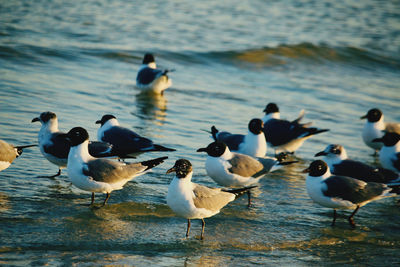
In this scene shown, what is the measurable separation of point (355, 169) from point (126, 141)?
3.46 meters

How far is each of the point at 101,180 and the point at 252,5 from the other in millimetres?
20196

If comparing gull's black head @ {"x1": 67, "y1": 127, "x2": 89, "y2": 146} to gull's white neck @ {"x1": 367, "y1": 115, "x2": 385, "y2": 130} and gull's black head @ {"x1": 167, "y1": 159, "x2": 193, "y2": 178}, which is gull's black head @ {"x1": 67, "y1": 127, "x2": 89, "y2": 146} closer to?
gull's black head @ {"x1": 167, "y1": 159, "x2": 193, "y2": 178}

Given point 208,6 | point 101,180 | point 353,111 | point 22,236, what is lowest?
point 22,236

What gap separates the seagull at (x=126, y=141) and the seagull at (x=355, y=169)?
2452 mm

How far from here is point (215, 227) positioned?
670 cm

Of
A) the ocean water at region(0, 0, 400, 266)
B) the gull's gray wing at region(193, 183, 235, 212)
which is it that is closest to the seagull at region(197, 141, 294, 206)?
the ocean water at region(0, 0, 400, 266)

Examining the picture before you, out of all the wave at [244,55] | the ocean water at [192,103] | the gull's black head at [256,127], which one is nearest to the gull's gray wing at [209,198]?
the ocean water at [192,103]

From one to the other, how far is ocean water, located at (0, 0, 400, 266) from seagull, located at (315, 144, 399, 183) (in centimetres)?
48

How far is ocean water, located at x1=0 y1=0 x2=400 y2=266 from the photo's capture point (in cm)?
607

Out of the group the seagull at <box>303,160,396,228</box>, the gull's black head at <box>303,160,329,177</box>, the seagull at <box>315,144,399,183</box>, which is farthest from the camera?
the seagull at <box>315,144,399,183</box>

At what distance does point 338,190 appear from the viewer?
7.06 meters

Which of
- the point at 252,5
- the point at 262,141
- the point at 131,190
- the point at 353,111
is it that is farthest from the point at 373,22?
the point at 131,190

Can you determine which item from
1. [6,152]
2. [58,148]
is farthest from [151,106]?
[6,152]

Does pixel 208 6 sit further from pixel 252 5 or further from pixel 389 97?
pixel 389 97
